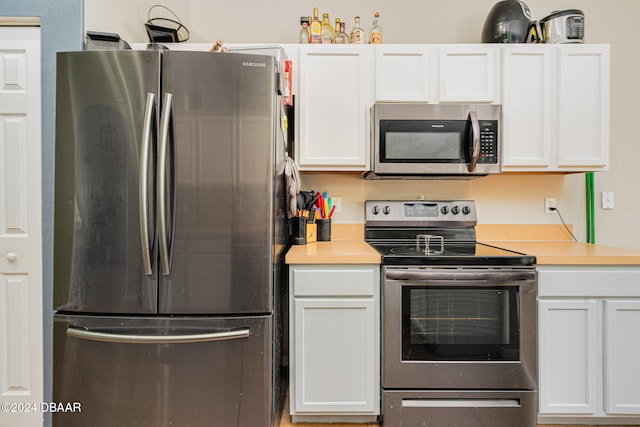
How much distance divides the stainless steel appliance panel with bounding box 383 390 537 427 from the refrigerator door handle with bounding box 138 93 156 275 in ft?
4.20

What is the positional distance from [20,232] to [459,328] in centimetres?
223

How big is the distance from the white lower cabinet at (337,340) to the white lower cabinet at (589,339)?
846mm

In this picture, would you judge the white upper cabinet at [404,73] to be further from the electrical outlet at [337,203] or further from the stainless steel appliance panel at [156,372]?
the stainless steel appliance panel at [156,372]

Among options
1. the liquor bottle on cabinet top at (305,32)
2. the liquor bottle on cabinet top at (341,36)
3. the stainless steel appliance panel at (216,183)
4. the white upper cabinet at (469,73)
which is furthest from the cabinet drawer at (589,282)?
the liquor bottle on cabinet top at (305,32)

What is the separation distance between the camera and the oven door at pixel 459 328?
5.26 feet

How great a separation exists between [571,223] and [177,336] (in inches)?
102

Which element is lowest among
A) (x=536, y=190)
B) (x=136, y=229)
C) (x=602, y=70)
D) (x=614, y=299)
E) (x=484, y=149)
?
(x=614, y=299)

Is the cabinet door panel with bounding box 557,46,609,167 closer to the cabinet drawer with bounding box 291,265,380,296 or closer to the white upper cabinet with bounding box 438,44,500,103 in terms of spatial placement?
the white upper cabinet with bounding box 438,44,500,103

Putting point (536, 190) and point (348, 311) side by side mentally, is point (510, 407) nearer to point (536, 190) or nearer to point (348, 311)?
point (348, 311)

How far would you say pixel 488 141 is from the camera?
6.49ft

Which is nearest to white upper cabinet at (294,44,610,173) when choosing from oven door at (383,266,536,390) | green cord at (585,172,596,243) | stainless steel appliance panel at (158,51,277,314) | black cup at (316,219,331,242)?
green cord at (585,172,596,243)

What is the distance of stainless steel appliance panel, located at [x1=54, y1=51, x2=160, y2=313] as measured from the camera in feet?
4.45

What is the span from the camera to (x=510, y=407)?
1.60m

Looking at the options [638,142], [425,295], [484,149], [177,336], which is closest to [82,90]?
[177,336]
